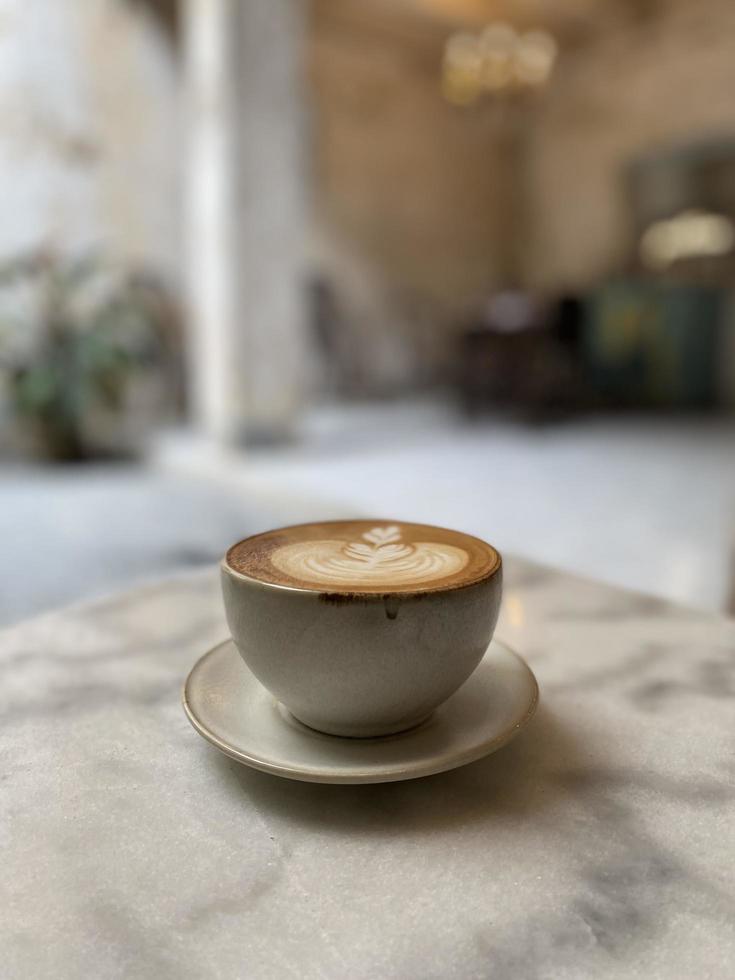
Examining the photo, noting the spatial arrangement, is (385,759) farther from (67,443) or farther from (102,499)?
(67,443)

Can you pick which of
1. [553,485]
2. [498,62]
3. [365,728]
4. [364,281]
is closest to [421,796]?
[365,728]

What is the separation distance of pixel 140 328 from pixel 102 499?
1.27m

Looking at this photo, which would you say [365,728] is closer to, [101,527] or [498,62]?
[101,527]

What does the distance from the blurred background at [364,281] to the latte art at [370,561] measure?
1760 mm

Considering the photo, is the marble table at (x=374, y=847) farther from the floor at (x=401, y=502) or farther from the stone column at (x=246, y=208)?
the stone column at (x=246, y=208)

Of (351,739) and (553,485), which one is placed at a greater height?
(351,739)

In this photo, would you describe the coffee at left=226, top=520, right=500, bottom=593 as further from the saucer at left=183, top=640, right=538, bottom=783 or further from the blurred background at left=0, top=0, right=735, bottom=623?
the blurred background at left=0, top=0, right=735, bottom=623

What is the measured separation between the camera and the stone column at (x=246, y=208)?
404 cm

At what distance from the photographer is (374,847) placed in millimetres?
455

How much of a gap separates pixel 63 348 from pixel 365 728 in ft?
12.9

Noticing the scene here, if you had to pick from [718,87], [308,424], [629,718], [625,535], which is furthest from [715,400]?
[629,718]

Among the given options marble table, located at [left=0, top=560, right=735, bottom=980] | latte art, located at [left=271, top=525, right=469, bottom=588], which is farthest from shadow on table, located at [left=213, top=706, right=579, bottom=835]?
latte art, located at [left=271, top=525, right=469, bottom=588]

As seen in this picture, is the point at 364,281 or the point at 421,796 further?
the point at 364,281

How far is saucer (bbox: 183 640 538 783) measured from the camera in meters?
0.47
